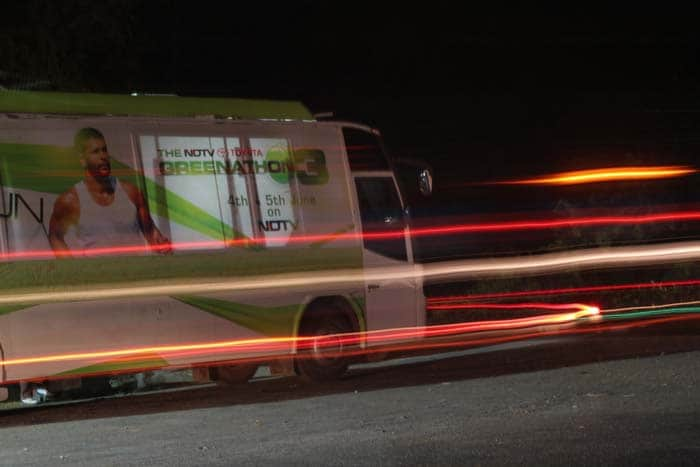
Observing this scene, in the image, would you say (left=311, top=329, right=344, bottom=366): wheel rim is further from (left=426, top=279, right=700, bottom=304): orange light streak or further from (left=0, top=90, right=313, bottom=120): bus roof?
(left=426, top=279, right=700, bottom=304): orange light streak

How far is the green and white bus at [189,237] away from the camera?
41.3ft

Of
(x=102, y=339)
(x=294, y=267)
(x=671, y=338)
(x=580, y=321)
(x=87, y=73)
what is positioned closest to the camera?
(x=102, y=339)

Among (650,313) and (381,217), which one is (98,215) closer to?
(381,217)

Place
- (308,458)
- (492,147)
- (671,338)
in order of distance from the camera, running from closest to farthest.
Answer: (308,458)
(671,338)
(492,147)

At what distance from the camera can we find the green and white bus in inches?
496

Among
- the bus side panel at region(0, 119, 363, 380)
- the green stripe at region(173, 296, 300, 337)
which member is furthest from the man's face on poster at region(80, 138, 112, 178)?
the green stripe at region(173, 296, 300, 337)

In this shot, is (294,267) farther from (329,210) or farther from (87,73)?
(87,73)

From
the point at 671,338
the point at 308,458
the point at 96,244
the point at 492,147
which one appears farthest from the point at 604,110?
the point at 308,458

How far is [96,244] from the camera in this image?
512 inches

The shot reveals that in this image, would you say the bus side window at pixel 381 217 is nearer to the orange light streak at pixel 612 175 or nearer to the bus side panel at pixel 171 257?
the bus side panel at pixel 171 257

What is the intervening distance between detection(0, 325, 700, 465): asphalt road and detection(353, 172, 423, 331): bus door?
28.8 inches

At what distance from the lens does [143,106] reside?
543 inches

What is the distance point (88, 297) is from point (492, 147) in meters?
20.8

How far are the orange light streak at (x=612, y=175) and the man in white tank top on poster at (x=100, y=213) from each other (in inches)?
618
